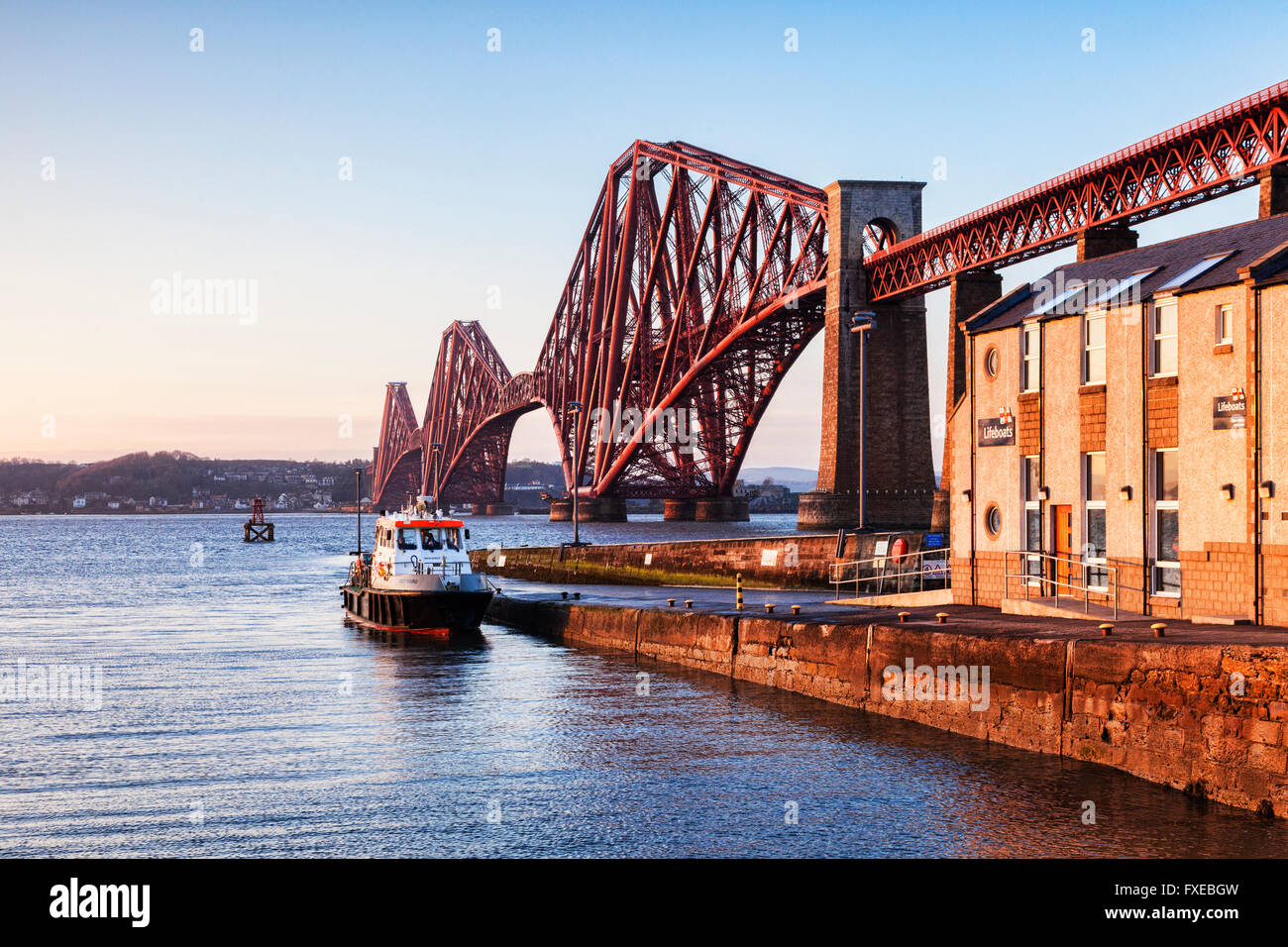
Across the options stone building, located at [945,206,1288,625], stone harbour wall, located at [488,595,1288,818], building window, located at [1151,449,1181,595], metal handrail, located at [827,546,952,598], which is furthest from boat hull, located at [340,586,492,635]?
building window, located at [1151,449,1181,595]

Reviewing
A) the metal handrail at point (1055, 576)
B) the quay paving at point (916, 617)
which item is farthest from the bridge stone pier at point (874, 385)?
the metal handrail at point (1055, 576)

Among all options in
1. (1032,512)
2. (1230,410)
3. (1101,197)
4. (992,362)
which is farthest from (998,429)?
(1101,197)

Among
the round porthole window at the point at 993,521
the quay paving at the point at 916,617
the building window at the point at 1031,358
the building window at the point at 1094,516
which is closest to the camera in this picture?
the quay paving at the point at 916,617

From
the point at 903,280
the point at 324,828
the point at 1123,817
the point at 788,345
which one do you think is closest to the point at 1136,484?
the point at 1123,817

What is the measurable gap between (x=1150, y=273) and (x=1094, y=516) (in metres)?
4.07

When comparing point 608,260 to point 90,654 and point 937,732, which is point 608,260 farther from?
point 937,732

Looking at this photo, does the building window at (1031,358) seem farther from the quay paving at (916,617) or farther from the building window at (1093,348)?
the quay paving at (916,617)

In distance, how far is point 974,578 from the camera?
22859mm

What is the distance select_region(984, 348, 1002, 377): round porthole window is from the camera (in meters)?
22.3

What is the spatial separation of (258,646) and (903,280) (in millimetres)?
45634

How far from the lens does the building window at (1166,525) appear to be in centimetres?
1805

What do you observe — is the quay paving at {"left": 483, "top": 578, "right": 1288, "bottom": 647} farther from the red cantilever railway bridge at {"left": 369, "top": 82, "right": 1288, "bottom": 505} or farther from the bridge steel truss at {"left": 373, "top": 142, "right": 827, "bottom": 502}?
the bridge steel truss at {"left": 373, "top": 142, "right": 827, "bottom": 502}

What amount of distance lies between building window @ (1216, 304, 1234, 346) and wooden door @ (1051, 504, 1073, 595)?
13.1 feet

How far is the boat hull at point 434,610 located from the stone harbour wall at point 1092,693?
13.2 meters
